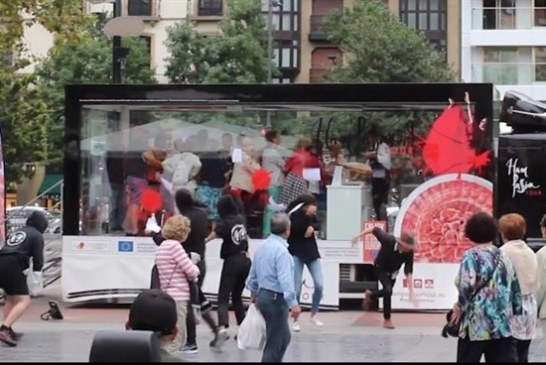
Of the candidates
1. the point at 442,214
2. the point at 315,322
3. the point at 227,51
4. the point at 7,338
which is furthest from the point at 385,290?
the point at 227,51

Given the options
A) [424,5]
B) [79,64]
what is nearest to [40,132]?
[79,64]

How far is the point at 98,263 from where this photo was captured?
1493cm

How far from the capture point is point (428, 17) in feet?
190

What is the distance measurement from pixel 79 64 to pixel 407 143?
1350 inches

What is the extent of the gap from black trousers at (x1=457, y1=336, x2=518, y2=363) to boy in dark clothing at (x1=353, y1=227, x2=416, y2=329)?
560 centimetres

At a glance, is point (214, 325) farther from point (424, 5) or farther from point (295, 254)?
point (424, 5)

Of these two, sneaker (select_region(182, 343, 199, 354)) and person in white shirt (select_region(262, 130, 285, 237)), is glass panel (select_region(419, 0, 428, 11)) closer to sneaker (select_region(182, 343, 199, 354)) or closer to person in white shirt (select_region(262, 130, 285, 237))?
person in white shirt (select_region(262, 130, 285, 237))

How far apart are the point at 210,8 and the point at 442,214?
44261 mm

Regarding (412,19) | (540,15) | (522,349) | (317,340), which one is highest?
(412,19)

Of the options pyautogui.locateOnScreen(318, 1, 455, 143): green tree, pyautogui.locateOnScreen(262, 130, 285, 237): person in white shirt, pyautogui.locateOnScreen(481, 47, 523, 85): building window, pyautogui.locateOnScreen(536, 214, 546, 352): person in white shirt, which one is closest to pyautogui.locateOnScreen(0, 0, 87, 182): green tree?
pyautogui.locateOnScreen(318, 1, 455, 143): green tree

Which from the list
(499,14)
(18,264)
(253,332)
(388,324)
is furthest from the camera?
(499,14)

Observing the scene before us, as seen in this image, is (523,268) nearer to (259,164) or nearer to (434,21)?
(259,164)

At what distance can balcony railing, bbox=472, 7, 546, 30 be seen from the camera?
170 ft

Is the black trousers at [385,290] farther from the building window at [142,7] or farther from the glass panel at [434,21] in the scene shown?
the building window at [142,7]
